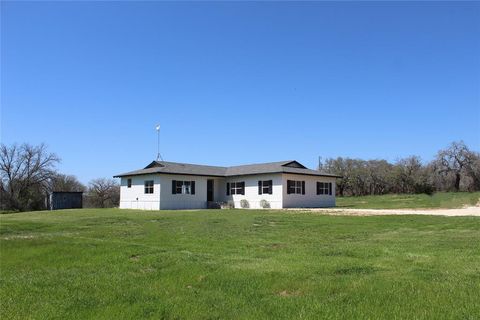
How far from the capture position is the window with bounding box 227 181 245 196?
37.6 meters

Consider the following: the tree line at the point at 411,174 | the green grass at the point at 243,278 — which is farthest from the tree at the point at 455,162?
the green grass at the point at 243,278

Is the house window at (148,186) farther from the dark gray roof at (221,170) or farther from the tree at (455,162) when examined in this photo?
the tree at (455,162)

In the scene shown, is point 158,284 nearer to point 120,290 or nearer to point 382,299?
point 120,290

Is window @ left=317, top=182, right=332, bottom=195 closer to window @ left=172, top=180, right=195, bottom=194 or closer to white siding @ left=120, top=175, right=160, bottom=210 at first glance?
window @ left=172, top=180, right=195, bottom=194

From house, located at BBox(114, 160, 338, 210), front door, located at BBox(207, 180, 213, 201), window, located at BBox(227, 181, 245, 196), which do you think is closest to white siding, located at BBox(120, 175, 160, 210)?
house, located at BBox(114, 160, 338, 210)

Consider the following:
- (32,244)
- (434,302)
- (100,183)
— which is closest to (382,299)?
(434,302)

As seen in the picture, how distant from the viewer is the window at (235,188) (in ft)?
123

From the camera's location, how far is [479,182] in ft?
Answer: 177

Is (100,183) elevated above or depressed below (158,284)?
above

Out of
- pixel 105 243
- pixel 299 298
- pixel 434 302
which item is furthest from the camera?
pixel 105 243

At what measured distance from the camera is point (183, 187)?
36094 millimetres

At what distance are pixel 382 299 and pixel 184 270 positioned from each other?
346 cm

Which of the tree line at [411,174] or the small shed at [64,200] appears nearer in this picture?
the small shed at [64,200]

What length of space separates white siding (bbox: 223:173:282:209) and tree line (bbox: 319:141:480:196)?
19.8m
